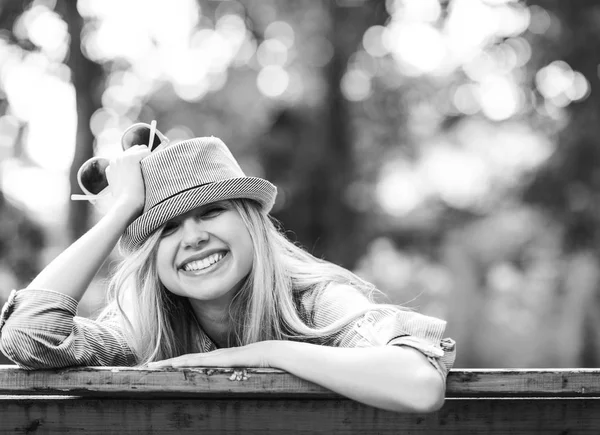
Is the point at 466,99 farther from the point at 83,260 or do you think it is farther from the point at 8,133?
the point at 83,260

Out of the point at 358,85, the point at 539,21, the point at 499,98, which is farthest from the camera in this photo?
→ the point at 499,98

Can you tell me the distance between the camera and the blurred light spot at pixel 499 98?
13703 millimetres

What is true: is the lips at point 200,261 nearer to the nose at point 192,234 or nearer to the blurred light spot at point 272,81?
the nose at point 192,234

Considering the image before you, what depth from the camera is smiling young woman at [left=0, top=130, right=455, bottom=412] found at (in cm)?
191

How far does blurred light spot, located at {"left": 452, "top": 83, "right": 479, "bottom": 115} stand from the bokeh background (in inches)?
1.2

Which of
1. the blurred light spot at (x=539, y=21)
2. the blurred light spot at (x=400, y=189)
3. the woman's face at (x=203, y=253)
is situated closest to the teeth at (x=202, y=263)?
the woman's face at (x=203, y=253)

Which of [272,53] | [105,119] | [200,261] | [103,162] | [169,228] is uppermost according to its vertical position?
[272,53]

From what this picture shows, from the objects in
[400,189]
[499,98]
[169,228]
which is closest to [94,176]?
[169,228]

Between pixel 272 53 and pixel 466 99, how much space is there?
3871 mm

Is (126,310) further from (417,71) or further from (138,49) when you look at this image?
(417,71)

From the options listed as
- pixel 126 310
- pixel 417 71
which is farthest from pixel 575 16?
pixel 126 310

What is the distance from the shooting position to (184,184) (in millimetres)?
2346

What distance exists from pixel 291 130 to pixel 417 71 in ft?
9.40

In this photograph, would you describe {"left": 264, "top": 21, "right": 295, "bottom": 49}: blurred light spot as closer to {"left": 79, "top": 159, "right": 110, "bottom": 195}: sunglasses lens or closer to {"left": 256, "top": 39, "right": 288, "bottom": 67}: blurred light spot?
{"left": 256, "top": 39, "right": 288, "bottom": 67}: blurred light spot
